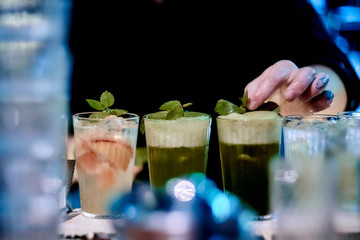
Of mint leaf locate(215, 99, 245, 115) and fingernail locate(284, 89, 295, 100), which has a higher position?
fingernail locate(284, 89, 295, 100)

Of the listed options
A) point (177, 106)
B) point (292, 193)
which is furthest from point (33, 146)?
point (177, 106)

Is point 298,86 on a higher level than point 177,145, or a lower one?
higher

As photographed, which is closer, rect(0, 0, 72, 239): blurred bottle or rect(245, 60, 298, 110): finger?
rect(0, 0, 72, 239): blurred bottle

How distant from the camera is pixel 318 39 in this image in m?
2.71

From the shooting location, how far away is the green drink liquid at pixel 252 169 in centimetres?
121

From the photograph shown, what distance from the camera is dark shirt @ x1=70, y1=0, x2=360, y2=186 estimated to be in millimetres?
2195

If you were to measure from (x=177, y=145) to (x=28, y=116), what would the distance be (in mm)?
589

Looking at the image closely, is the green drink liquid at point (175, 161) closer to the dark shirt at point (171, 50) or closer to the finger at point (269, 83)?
the finger at point (269, 83)

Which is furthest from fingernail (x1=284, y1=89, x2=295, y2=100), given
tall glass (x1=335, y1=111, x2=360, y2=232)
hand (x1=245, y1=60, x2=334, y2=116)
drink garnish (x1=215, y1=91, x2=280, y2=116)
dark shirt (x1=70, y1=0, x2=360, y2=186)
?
dark shirt (x1=70, y1=0, x2=360, y2=186)

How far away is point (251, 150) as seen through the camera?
121 centimetres

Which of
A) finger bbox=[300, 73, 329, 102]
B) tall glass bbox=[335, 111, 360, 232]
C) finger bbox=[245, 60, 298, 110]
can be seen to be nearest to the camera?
tall glass bbox=[335, 111, 360, 232]

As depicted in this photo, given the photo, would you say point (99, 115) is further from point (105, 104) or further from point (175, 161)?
point (175, 161)

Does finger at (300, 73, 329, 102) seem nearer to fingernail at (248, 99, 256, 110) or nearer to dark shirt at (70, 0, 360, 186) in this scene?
fingernail at (248, 99, 256, 110)

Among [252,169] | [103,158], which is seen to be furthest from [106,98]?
[252,169]
